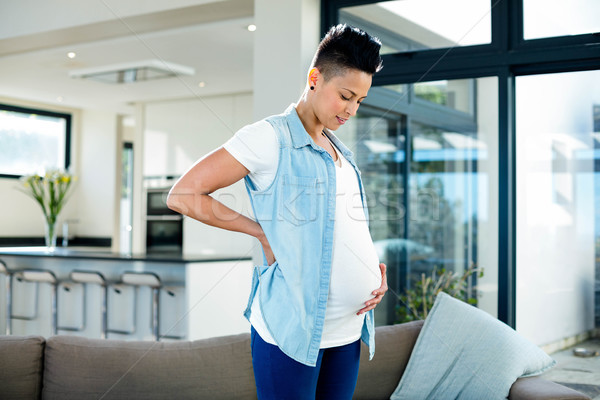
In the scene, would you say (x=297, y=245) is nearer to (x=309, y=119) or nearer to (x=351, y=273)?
(x=351, y=273)

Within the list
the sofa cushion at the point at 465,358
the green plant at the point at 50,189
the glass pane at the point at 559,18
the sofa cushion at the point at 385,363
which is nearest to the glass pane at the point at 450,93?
the glass pane at the point at 559,18

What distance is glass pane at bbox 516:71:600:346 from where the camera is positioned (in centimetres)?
334

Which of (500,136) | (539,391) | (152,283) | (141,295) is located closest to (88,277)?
(141,295)

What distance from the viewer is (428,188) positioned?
12.6 feet

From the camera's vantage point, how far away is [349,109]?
4.67 ft

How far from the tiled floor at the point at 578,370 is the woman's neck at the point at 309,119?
8.07ft

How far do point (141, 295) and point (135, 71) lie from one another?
1.99m

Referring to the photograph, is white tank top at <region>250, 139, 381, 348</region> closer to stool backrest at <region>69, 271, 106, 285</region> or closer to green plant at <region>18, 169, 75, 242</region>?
stool backrest at <region>69, 271, 106, 285</region>

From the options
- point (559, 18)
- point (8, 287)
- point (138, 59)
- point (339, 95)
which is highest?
point (138, 59)

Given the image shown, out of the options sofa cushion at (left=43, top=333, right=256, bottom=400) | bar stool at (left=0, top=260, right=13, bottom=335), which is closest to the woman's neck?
sofa cushion at (left=43, top=333, right=256, bottom=400)

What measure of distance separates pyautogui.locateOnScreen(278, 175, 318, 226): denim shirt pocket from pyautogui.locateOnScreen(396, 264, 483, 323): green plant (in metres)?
2.52

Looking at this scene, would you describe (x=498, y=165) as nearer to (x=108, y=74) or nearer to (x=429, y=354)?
(x=429, y=354)

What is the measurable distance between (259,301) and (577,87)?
2.63 meters

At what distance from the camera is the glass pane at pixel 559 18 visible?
10.7 ft
